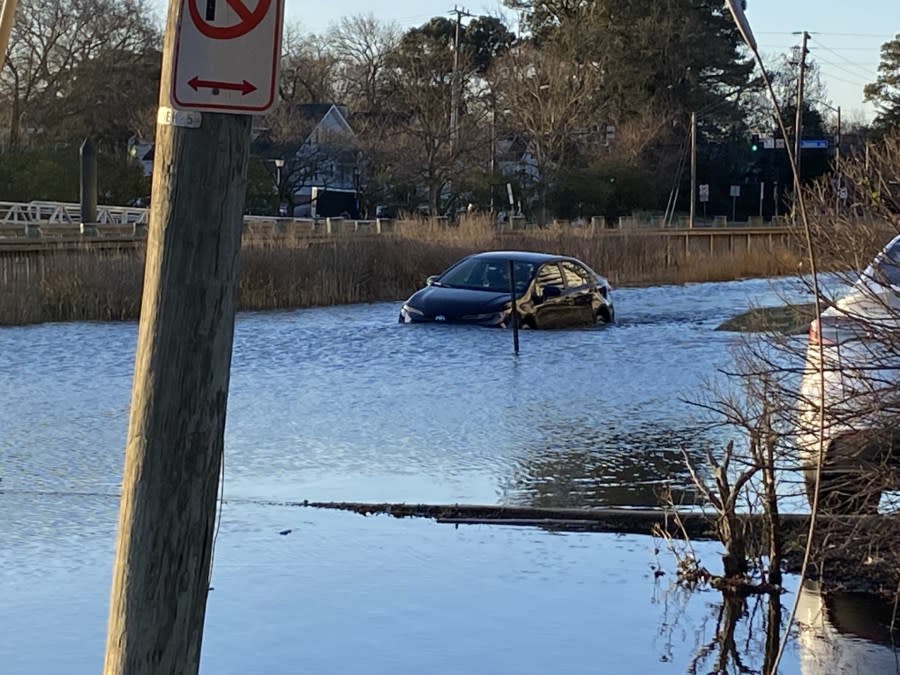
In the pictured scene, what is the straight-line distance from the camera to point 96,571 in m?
7.39

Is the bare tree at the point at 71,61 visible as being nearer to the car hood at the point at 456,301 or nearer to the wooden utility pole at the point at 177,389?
the car hood at the point at 456,301

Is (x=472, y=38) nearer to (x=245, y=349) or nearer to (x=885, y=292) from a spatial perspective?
(x=245, y=349)

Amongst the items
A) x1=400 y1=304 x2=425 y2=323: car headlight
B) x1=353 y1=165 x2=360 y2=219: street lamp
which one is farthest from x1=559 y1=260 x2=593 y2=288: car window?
x1=353 y1=165 x2=360 y2=219: street lamp

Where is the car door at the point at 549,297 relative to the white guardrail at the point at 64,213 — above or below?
below

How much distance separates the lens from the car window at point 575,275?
73.4 feet

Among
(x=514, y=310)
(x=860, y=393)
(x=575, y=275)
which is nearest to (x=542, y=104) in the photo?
(x=575, y=275)

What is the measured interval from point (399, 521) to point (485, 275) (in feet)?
44.1

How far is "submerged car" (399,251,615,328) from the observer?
20719 mm

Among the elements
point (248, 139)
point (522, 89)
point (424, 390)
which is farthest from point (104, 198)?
point (248, 139)

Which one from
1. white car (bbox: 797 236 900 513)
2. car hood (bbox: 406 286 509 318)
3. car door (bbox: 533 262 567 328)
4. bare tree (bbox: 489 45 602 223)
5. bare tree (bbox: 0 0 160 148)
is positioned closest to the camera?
white car (bbox: 797 236 900 513)

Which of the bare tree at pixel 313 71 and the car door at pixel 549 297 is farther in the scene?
the bare tree at pixel 313 71

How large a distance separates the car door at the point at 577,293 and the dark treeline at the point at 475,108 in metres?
23.4

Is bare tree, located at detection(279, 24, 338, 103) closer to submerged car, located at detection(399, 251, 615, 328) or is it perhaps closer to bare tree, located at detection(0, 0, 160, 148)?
bare tree, located at detection(0, 0, 160, 148)

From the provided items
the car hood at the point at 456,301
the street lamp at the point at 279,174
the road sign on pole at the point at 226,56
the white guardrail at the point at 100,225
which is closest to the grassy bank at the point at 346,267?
the white guardrail at the point at 100,225
